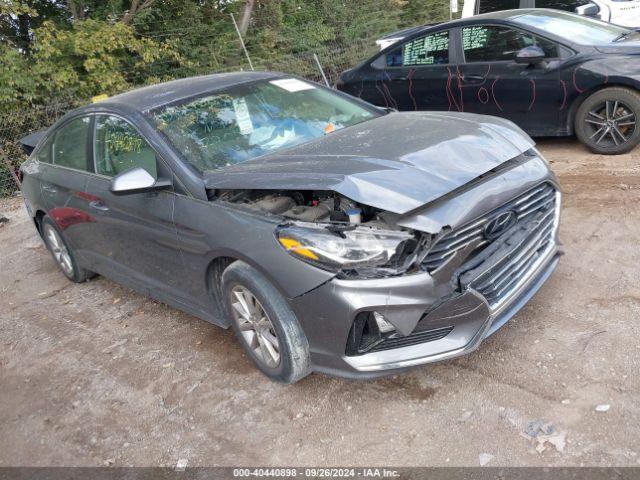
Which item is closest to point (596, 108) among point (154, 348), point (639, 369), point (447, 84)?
point (447, 84)

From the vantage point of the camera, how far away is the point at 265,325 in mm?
3100

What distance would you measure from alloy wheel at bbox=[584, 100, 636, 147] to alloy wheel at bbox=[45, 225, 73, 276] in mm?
5199

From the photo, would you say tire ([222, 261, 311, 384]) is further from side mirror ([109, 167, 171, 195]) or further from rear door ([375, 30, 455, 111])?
rear door ([375, 30, 455, 111])

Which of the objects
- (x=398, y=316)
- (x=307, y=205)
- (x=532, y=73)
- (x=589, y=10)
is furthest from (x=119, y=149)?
(x=589, y=10)

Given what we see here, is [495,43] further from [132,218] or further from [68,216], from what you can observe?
[68,216]

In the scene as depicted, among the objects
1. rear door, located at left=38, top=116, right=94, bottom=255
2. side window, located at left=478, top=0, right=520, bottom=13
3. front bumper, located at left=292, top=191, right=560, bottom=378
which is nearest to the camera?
front bumper, located at left=292, top=191, right=560, bottom=378

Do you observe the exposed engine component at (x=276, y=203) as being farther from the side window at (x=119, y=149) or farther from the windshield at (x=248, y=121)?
the side window at (x=119, y=149)

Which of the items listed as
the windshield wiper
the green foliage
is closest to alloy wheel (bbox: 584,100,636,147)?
the windshield wiper

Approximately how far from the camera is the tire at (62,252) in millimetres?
5000

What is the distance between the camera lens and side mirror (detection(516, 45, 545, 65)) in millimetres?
5734

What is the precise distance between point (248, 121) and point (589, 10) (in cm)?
698

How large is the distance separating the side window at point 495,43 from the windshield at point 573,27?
15cm

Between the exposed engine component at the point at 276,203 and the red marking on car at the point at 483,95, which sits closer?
the exposed engine component at the point at 276,203

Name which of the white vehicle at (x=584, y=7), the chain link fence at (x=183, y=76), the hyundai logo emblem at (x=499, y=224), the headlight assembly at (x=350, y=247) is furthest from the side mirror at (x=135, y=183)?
the chain link fence at (x=183, y=76)
